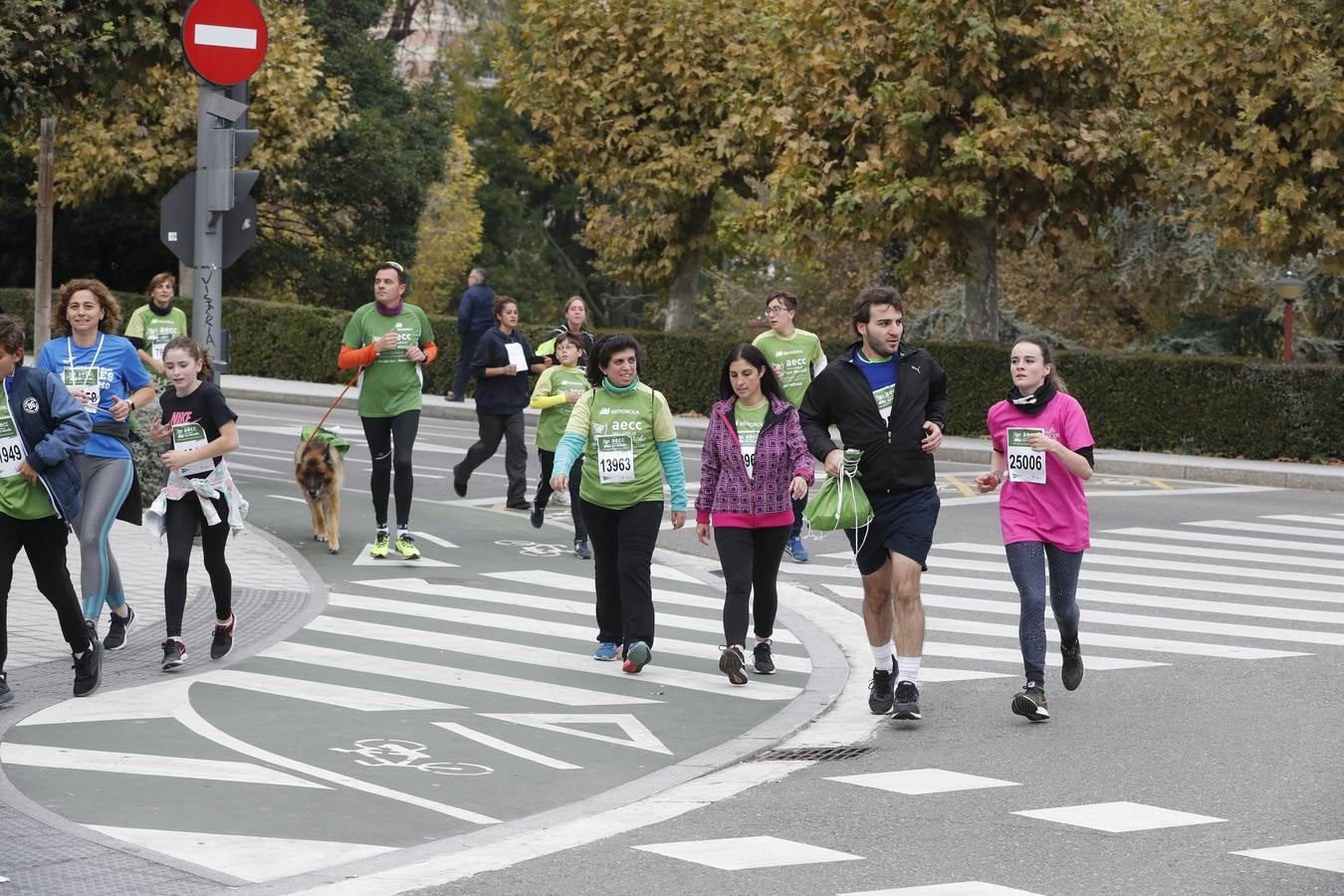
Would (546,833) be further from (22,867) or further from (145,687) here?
(145,687)

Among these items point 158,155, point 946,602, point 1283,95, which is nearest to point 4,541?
point 946,602

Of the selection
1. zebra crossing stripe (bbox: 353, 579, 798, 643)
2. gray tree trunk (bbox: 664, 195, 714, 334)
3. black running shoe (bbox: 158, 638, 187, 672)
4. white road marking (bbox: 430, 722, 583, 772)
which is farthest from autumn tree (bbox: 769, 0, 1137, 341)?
white road marking (bbox: 430, 722, 583, 772)

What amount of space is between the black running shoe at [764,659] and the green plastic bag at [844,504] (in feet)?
4.40

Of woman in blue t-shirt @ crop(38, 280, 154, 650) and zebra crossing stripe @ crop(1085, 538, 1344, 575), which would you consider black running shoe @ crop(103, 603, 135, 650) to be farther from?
zebra crossing stripe @ crop(1085, 538, 1344, 575)

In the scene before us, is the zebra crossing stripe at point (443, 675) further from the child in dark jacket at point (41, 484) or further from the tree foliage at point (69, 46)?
the tree foliage at point (69, 46)

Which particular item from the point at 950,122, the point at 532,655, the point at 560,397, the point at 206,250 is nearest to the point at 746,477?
the point at 532,655

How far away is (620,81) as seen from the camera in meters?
32.5

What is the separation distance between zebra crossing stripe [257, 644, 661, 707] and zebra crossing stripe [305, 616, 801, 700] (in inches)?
16.9

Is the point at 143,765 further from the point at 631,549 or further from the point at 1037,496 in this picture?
the point at 1037,496

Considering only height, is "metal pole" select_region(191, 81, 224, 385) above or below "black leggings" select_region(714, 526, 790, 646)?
above

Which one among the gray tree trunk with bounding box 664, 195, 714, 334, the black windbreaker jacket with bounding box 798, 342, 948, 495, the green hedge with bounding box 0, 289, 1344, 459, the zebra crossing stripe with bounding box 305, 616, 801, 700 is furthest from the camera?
the gray tree trunk with bounding box 664, 195, 714, 334

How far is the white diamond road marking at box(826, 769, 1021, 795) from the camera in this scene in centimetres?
747

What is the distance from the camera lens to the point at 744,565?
31.4 ft

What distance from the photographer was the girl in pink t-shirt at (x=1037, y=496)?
8.81 meters
